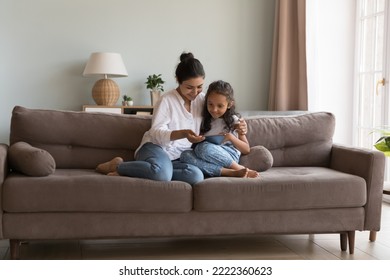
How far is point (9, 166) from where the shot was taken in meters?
2.85

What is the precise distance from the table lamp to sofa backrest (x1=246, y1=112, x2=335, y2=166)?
7.17 ft

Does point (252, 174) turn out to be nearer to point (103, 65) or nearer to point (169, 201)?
point (169, 201)

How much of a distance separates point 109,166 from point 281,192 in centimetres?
93

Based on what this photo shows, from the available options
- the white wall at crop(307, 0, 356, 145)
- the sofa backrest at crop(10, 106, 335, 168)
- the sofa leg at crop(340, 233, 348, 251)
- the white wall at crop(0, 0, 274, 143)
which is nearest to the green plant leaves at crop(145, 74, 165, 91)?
the white wall at crop(0, 0, 274, 143)

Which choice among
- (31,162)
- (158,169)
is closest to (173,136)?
(158,169)

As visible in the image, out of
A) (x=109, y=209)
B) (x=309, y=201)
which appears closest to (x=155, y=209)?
(x=109, y=209)

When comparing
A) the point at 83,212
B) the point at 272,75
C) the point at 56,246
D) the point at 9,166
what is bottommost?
the point at 56,246

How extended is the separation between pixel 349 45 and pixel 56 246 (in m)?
3.52

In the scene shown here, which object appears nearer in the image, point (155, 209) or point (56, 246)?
point (155, 209)

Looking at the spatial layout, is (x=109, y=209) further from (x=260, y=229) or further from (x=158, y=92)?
(x=158, y=92)

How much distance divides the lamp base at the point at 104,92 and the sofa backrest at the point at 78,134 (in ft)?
6.83

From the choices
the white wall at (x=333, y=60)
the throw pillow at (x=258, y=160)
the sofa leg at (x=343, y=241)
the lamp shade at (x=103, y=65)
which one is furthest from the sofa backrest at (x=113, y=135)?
the lamp shade at (x=103, y=65)

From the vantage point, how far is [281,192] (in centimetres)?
275

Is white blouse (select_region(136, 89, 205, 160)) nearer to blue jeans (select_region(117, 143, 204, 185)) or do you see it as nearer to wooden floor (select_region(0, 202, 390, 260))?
blue jeans (select_region(117, 143, 204, 185))
